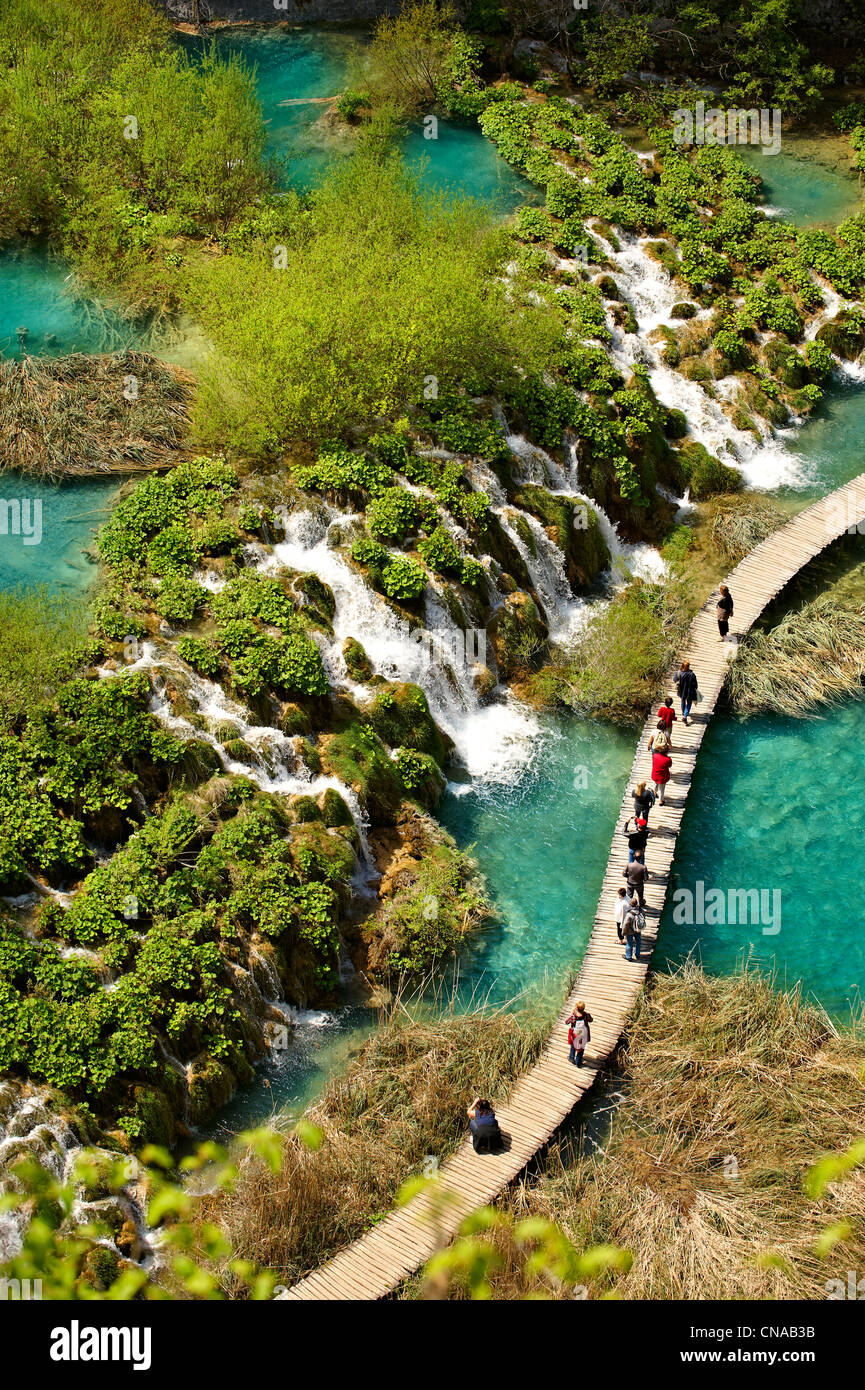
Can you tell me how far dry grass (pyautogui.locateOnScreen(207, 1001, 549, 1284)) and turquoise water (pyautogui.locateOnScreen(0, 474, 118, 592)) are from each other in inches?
441

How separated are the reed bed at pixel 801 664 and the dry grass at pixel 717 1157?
7.45 meters

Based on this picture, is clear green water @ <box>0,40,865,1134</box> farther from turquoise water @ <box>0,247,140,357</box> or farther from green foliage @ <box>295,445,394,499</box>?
green foliage @ <box>295,445,394,499</box>

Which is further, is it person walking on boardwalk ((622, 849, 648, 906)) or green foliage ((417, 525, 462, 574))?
green foliage ((417, 525, 462, 574))

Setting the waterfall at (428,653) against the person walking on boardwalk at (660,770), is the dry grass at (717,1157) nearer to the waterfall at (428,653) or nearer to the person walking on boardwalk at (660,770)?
the person walking on boardwalk at (660,770)

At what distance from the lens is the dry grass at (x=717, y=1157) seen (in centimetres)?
1842

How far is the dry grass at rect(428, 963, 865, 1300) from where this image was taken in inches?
725

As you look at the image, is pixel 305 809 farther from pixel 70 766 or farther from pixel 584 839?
pixel 584 839

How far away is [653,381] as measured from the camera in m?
36.7

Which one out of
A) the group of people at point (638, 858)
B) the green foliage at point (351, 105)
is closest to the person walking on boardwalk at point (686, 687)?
the group of people at point (638, 858)

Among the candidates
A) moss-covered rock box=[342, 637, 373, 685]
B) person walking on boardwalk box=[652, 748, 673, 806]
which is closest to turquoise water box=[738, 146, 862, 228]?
person walking on boardwalk box=[652, 748, 673, 806]

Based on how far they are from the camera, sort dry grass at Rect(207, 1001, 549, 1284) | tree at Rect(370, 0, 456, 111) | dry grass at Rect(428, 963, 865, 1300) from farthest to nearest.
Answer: tree at Rect(370, 0, 456, 111)
dry grass at Rect(207, 1001, 549, 1284)
dry grass at Rect(428, 963, 865, 1300)

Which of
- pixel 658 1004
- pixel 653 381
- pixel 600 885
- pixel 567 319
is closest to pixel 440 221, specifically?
pixel 567 319

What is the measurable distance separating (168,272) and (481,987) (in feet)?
66.7

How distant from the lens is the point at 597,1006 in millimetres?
22938
